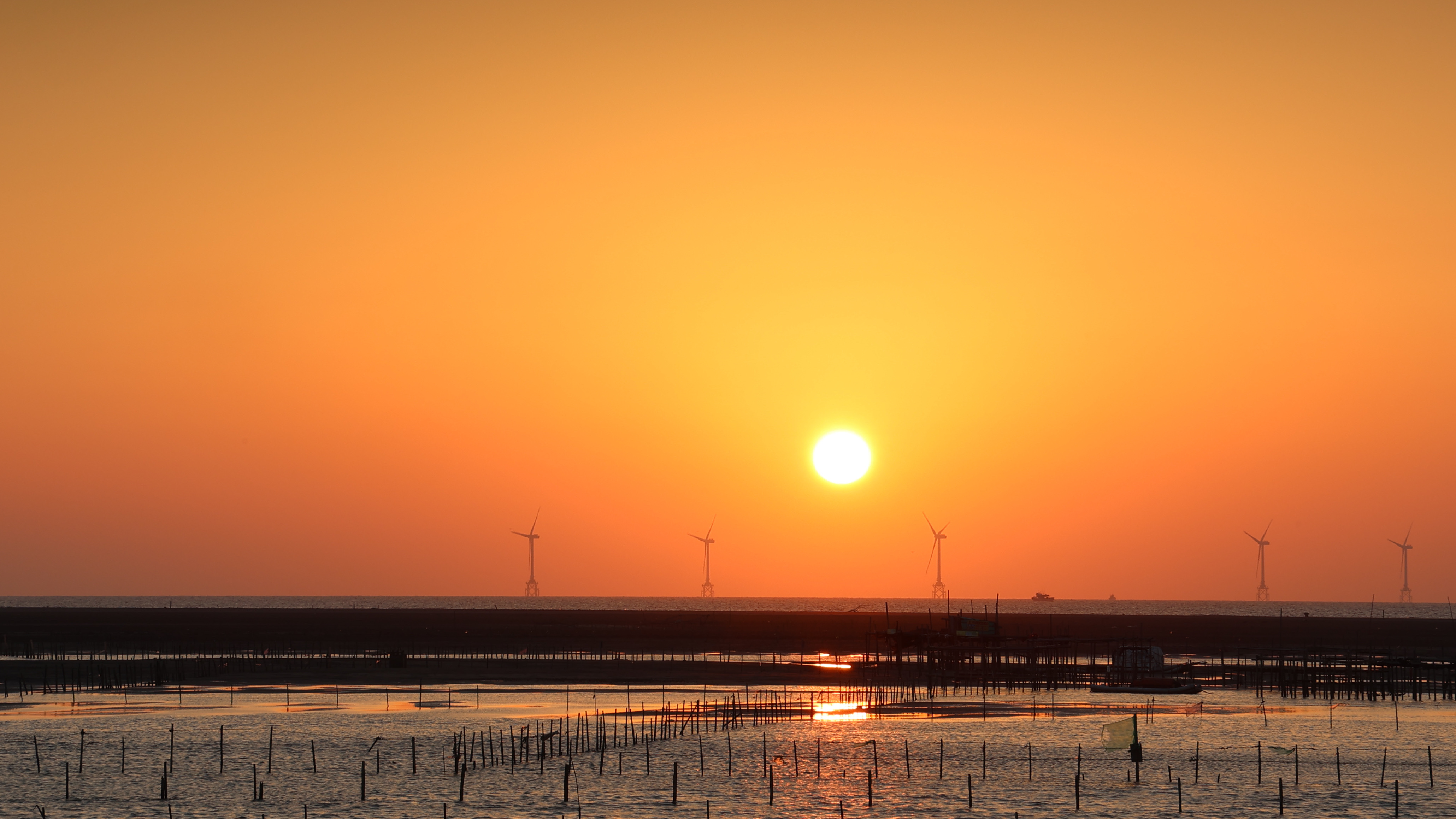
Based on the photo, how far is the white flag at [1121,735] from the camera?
68250 millimetres

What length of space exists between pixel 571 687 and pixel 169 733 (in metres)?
35.7

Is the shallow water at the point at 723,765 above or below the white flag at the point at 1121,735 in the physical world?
below

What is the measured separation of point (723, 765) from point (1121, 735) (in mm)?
21853

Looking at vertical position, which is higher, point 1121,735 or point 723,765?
point 1121,735

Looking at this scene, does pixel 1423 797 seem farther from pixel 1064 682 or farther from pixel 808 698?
pixel 1064 682

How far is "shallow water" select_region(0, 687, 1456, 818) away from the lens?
56.2m

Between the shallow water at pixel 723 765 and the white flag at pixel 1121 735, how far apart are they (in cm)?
70

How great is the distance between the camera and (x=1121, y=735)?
7112 cm

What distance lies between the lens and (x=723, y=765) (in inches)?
2611

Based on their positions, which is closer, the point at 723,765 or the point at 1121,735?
the point at 723,765

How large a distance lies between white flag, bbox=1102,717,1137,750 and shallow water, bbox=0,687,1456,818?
0.70m

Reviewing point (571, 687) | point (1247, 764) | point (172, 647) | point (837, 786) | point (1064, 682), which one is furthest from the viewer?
point (172, 647)

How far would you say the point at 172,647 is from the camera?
496 ft

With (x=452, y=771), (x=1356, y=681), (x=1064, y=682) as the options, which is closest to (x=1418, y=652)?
(x=1356, y=681)
